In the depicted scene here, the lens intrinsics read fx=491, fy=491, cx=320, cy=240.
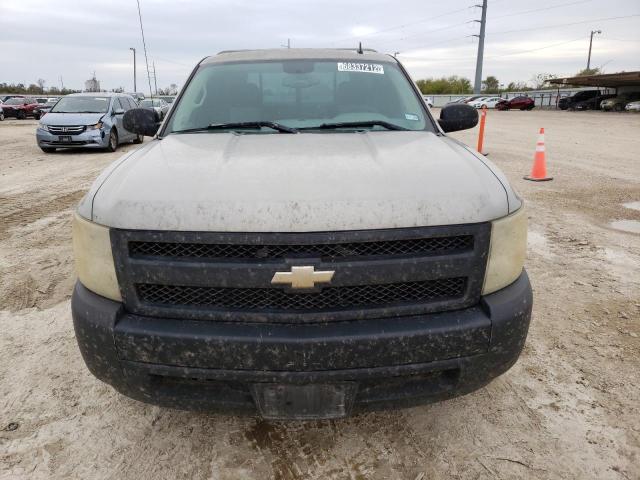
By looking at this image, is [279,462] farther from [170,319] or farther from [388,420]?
[170,319]

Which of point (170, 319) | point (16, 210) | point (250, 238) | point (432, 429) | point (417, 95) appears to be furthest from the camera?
point (16, 210)

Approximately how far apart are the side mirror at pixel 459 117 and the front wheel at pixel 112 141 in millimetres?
11970

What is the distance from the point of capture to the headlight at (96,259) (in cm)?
192

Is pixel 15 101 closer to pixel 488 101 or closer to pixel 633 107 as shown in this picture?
pixel 488 101

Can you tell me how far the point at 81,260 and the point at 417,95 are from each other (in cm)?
233

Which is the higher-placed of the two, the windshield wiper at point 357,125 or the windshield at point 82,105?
the windshield wiper at point 357,125

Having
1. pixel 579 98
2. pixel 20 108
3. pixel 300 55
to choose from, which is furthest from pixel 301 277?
pixel 579 98

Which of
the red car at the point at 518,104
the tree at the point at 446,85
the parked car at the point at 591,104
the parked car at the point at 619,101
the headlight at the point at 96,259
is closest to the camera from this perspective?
the headlight at the point at 96,259

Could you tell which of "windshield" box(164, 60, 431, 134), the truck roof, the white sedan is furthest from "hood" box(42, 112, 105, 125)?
the white sedan

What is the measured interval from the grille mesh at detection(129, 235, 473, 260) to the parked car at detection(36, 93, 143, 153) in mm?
11562


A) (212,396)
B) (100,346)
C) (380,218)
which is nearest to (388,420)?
(212,396)

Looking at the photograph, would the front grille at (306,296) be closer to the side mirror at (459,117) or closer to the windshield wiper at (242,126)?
the windshield wiper at (242,126)

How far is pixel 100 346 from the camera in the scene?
6.36 ft

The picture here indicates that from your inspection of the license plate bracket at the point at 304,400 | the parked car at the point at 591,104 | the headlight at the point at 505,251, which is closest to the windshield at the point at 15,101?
the license plate bracket at the point at 304,400
